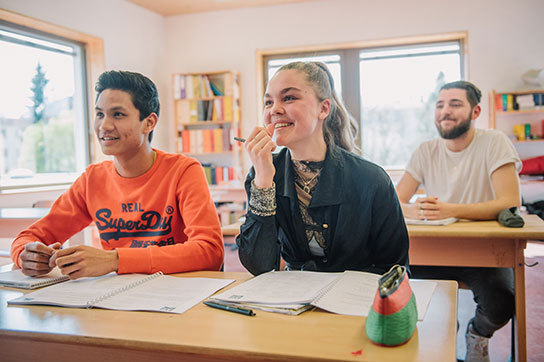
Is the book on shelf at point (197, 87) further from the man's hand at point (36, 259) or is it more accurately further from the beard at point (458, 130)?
the man's hand at point (36, 259)

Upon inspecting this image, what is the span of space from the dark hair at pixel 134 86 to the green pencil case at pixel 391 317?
→ 1195mm

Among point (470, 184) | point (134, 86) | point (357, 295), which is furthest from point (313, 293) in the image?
point (470, 184)

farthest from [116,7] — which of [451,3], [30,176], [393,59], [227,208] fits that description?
[451,3]

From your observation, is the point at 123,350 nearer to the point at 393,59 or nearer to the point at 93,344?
the point at 93,344

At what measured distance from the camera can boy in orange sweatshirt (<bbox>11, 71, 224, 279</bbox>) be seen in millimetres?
1540

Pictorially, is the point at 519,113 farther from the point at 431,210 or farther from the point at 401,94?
the point at 431,210

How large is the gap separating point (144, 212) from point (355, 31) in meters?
5.31

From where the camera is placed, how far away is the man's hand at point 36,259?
1325 mm

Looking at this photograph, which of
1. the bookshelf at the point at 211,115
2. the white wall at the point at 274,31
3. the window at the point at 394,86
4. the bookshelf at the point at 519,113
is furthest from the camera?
the bookshelf at the point at 211,115

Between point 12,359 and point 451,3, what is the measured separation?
621cm

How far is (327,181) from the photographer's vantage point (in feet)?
4.83

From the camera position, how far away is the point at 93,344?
85 centimetres

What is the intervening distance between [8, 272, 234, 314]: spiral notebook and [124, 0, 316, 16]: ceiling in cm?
566

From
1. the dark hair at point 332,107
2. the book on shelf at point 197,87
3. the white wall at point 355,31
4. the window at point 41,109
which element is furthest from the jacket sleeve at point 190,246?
the white wall at point 355,31
